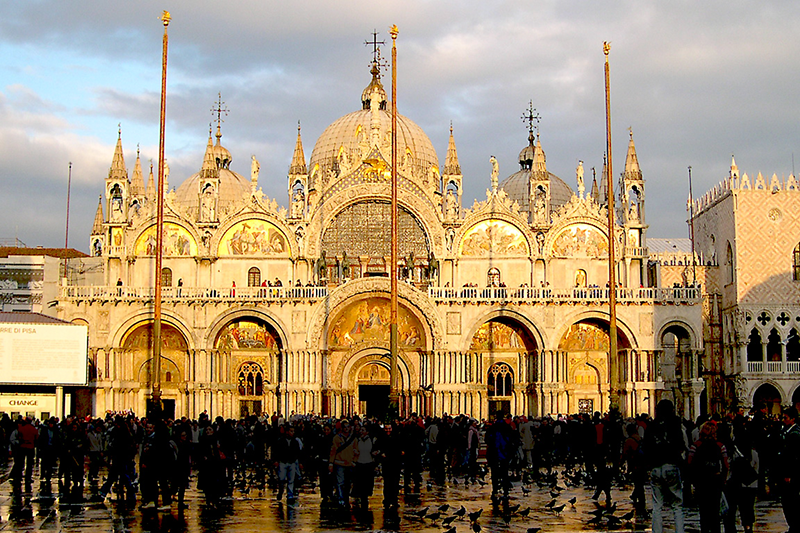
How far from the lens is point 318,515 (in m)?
20.7

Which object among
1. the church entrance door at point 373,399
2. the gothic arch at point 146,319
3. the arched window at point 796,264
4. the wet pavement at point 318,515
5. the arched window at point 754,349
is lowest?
the wet pavement at point 318,515

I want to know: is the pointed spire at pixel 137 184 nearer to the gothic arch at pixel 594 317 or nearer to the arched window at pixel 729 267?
the gothic arch at pixel 594 317

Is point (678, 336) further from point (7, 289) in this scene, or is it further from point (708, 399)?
point (7, 289)

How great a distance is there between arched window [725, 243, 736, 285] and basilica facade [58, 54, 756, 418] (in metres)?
1.95

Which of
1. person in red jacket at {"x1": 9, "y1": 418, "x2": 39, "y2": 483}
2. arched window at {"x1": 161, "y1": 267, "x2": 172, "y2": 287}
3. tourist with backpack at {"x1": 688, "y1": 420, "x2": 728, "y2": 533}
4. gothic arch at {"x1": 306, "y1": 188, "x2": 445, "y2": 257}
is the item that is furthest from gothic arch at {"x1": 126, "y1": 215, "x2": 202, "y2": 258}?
tourist with backpack at {"x1": 688, "y1": 420, "x2": 728, "y2": 533}

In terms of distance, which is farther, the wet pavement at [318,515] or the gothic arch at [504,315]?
the gothic arch at [504,315]

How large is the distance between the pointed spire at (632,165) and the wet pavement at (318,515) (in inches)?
1415

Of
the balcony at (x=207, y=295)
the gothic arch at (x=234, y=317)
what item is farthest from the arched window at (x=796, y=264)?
the gothic arch at (x=234, y=317)

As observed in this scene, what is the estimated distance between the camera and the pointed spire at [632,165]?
192 ft

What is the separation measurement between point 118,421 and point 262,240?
110 feet

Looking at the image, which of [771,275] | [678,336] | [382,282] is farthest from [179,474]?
[771,275]

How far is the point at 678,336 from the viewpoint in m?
57.1

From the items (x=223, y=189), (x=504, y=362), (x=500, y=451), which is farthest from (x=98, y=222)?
(x=500, y=451)

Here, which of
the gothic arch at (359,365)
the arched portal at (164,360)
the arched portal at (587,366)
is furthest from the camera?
the arched portal at (587,366)
